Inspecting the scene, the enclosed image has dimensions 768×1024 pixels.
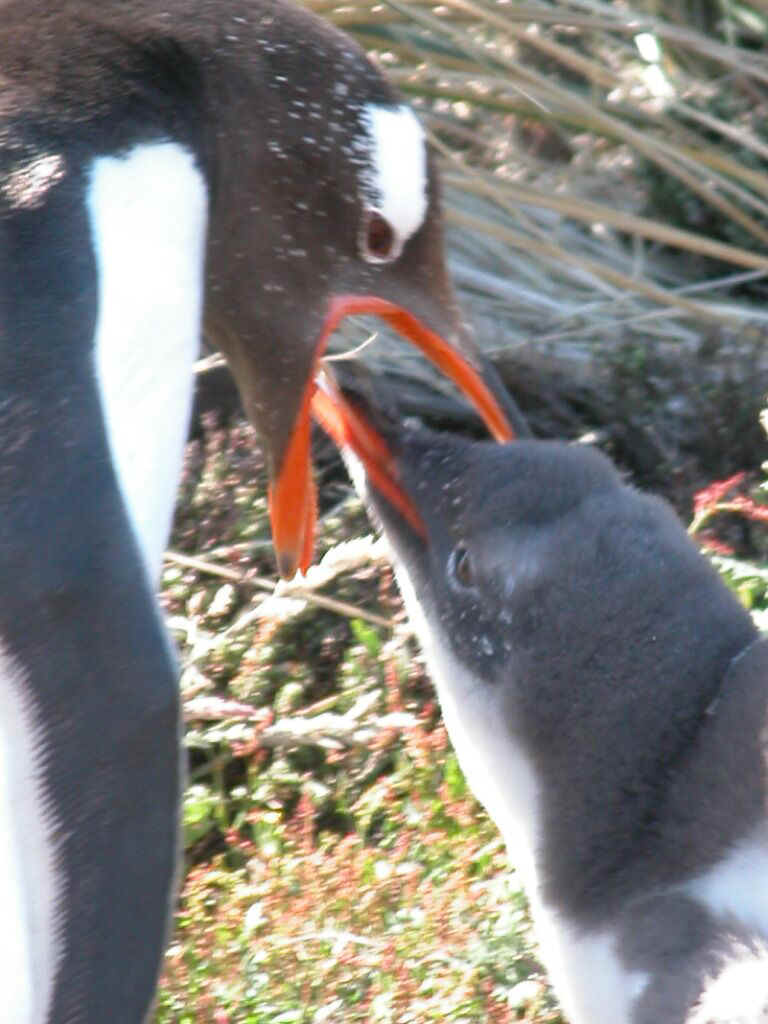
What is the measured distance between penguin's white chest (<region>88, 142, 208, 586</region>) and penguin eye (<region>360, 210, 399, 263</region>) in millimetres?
313

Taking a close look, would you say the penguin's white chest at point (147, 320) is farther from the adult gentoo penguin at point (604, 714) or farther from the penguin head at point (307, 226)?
the adult gentoo penguin at point (604, 714)

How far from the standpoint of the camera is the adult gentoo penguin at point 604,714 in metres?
2.09

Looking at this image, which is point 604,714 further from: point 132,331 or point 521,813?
point 132,331

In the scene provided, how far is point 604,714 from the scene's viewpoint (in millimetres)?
2176

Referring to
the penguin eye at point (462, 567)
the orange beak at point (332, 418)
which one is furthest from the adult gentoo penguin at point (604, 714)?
the orange beak at point (332, 418)

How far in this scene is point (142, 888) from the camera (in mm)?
1795

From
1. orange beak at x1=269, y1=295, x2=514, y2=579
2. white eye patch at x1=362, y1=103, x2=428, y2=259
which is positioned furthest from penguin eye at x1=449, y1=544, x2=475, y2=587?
white eye patch at x1=362, y1=103, x2=428, y2=259

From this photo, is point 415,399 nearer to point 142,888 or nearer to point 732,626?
point 732,626

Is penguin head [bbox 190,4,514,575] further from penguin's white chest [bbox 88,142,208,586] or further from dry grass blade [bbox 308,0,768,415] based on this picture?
dry grass blade [bbox 308,0,768,415]

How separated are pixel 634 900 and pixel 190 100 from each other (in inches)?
39.0

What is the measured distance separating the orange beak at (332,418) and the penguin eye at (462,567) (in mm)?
201

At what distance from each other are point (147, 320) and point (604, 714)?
640mm

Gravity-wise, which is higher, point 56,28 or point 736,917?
point 56,28

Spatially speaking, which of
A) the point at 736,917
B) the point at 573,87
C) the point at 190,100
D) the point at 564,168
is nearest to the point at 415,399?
the point at 564,168
